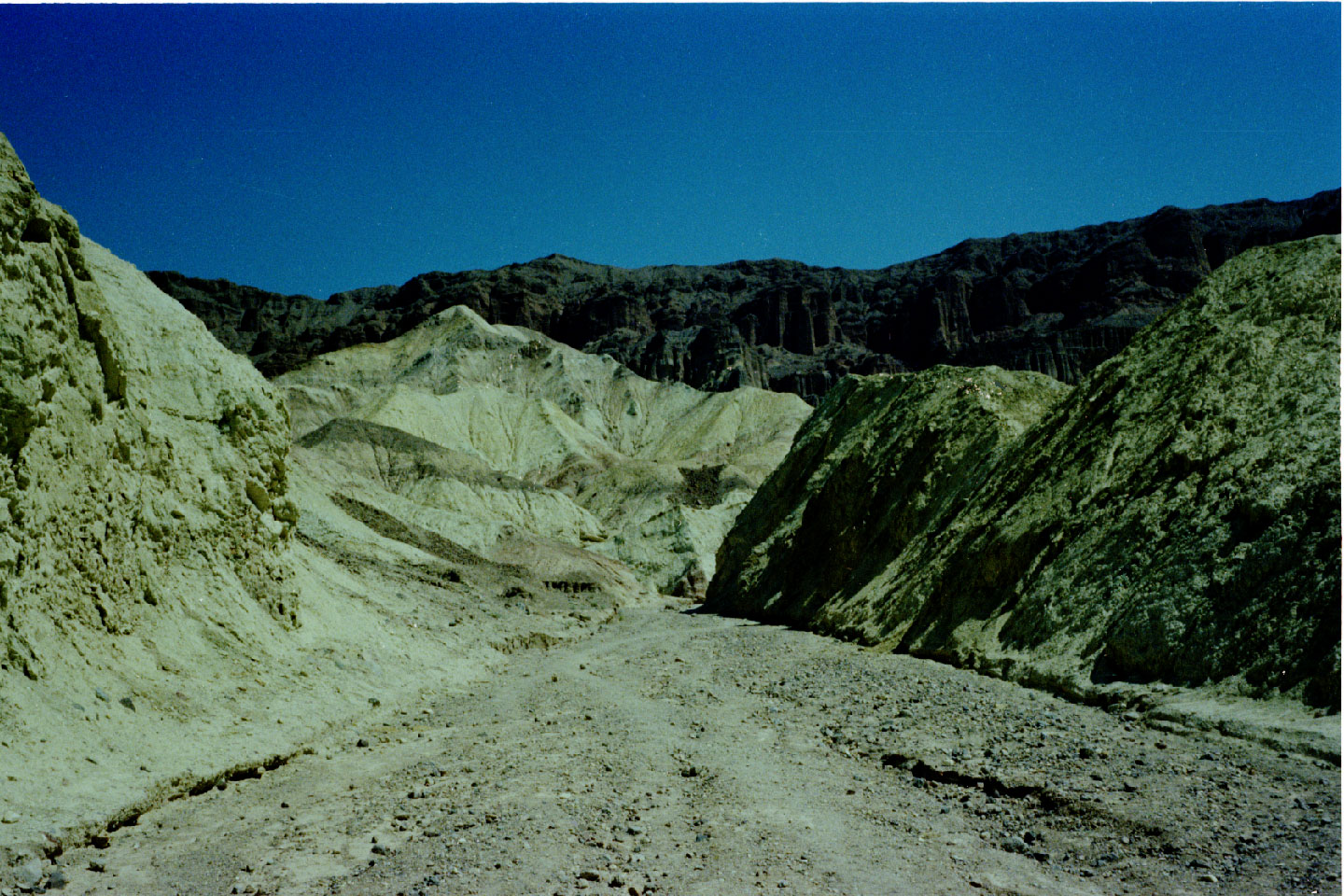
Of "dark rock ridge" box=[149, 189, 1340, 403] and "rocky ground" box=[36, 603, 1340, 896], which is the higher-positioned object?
"dark rock ridge" box=[149, 189, 1340, 403]

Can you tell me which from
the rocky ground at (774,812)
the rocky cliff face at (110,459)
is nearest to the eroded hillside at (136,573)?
the rocky cliff face at (110,459)

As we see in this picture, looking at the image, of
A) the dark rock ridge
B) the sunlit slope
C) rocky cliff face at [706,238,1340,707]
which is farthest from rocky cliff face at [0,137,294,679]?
the dark rock ridge

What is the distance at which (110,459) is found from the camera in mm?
11234

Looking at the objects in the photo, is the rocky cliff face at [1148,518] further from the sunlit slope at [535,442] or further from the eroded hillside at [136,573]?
the sunlit slope at [535,442]

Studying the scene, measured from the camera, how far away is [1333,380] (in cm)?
1134

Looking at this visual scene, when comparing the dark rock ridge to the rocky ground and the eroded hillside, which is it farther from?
the rocky ground

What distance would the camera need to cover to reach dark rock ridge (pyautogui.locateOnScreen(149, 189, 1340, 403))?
121 metres

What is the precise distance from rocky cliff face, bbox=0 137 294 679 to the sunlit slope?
28044mm

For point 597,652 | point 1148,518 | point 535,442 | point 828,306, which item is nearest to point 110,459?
point 597,652

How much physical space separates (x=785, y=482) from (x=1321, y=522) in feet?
84.3

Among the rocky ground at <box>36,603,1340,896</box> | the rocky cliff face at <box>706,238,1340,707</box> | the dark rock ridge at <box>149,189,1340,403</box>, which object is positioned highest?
the dark rock ridge at <box>149,189,1340,403</box>

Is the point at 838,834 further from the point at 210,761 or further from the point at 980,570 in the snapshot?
the point at 980,570

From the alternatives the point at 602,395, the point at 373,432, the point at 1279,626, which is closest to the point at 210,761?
the point at 1279,626

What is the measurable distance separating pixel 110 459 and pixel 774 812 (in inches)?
336
